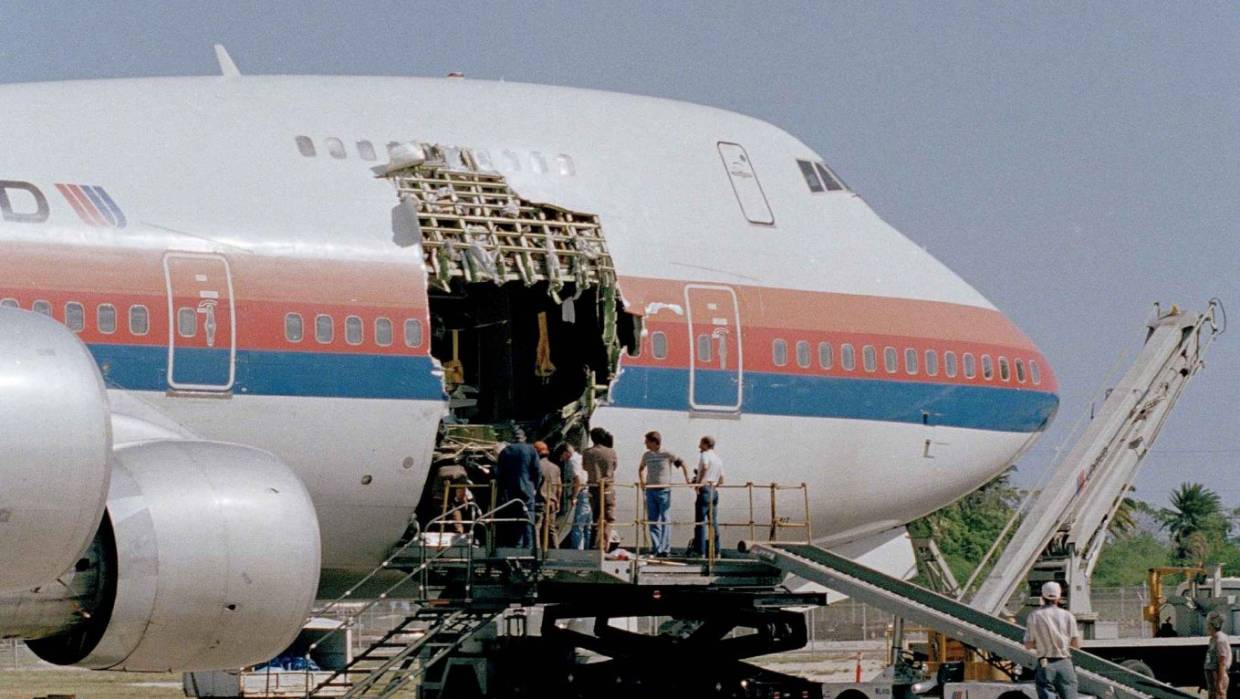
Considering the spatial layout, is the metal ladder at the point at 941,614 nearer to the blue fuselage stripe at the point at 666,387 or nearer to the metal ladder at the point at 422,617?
the blue fuselage stripe at the point at 666,387

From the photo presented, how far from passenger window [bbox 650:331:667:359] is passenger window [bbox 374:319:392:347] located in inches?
108

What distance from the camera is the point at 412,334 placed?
61.7ft

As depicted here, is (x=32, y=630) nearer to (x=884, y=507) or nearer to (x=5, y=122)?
(x=5, y=122)

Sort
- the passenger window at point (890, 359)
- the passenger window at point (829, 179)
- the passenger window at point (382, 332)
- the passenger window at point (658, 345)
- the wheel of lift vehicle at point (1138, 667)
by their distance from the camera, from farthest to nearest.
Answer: the wheel of lift vehicle at point (1138, 667) → the passenger window at point (829, 179) → the passenger window at point (890, 359) → the passenger window at point (658, 345) → the passenger window at point (382, 332)

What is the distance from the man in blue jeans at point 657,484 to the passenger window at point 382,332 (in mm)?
2526

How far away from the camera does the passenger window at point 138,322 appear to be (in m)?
17.2

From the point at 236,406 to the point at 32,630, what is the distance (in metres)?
4.02

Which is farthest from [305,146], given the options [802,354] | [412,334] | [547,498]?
[802,354]

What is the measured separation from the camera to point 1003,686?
63.7 feet

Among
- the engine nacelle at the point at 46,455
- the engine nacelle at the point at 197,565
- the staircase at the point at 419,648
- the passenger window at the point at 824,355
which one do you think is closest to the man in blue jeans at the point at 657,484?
the staircase at the point at 419,648

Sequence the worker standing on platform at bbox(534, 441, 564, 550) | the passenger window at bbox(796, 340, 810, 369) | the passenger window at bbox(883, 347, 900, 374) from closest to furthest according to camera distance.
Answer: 1. the worker standing on platform at bbox(534, 441, 564, 550)
2. the passenger window at bbox(796, 340, 810, 369)
3. the passenger window at bbox(883, 347, 900, 374)

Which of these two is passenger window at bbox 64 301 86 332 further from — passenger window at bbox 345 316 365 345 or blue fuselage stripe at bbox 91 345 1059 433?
passenger window at bbox 345 316 365 345

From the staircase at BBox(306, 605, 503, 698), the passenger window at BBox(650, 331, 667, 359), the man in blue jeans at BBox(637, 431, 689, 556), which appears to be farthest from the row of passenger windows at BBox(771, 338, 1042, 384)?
the staircase at BBox(306, 605, 503, 698)

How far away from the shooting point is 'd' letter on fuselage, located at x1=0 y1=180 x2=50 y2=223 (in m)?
17.0
